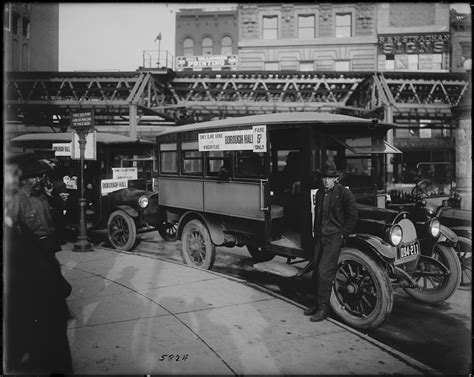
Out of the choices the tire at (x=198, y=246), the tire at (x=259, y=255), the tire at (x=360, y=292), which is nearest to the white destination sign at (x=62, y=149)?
the tire at (x=198, y=246)

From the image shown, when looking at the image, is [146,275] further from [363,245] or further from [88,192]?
[88,192]

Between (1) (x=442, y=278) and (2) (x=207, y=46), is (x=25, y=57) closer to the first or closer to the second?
(2) (x=207, y=46)

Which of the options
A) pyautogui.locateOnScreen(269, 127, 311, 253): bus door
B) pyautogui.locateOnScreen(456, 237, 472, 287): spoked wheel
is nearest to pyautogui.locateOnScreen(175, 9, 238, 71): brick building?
pyautogui.locateOnScreen(269, 127, 311, 253): bus door

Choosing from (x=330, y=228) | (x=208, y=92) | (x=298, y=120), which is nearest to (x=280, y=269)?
(x=330, y=228)

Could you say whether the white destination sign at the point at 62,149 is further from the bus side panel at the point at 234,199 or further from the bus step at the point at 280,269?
the bus step at the point at 280,269

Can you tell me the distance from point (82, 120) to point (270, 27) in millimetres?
25279

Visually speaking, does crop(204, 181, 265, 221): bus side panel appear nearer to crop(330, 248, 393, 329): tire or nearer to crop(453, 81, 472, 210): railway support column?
crop(330, 248, 393, 329): tire

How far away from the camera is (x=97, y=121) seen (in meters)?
25.8

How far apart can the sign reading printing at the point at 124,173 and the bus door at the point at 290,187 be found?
4378 mm

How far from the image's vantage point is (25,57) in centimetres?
3200

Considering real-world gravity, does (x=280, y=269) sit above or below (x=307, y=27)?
below

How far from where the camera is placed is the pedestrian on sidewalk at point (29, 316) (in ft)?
10.9

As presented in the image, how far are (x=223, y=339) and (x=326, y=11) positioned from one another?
3052cm

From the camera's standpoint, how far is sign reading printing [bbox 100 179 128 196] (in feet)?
31.8
